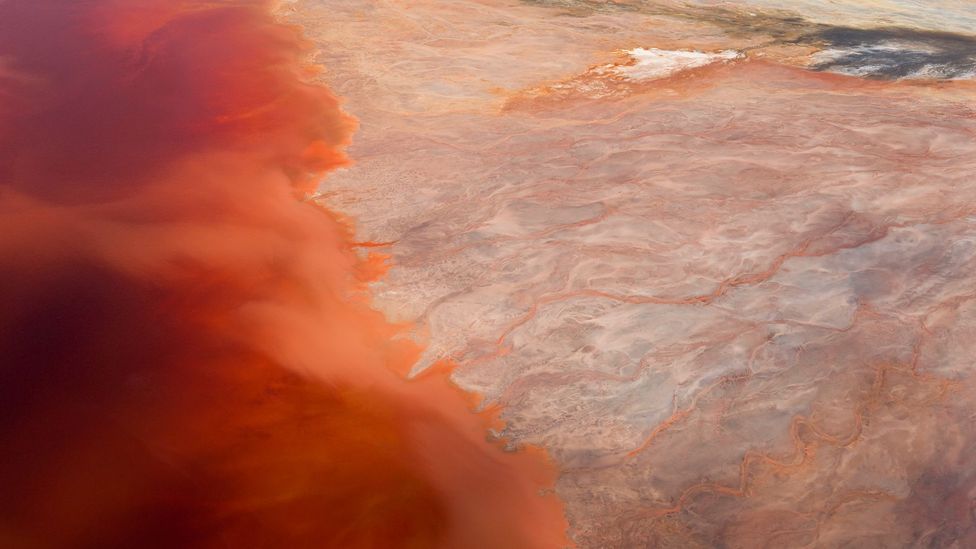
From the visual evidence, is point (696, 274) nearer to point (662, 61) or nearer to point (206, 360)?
point (206, 360)

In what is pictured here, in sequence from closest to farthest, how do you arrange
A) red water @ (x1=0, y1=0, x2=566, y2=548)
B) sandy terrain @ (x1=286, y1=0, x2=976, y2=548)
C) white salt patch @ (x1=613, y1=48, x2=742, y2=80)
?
red water @ (x1=0, y1=0, x2=566, y2=548) < sandy terrain @ (x1=286, y1=0, x2=976, y2=548) < white salt patch @ (x1=613, y1=48, x2=742, y2=80)

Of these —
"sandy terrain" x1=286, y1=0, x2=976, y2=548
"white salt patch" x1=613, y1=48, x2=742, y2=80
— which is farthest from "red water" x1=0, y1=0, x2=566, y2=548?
"white salt patch" x1=613, y1=48, x2=742, y2=80

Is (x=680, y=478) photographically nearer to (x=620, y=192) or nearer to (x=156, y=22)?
(x=620, y=192)

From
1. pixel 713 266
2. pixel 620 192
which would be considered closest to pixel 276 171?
pixel 620 192

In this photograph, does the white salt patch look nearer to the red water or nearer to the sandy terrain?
the sandy terrain

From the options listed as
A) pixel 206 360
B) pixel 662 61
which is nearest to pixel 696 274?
pixel 206 360
